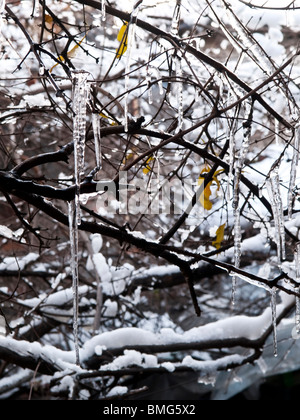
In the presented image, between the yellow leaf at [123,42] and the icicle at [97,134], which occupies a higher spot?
the yellow leaf at [123,42]

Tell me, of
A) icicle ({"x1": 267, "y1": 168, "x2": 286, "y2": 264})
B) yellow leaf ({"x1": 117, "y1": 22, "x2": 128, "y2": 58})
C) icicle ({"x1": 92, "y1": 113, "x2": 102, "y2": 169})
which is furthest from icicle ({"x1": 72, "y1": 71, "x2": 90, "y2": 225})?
→ icicle ({"x1": 267, "y1": 168, "x2": 286, "y2": 264})

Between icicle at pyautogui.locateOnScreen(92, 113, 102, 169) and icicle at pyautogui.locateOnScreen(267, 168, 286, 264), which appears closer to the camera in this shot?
icicle at pyautogui.locateOnScreen(92, 113, 102, 169)

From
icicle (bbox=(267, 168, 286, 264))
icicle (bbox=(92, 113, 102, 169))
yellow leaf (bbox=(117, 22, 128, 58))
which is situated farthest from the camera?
icicle (bbox=(267, 168, 286, 264))

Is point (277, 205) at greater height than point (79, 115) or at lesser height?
lesser

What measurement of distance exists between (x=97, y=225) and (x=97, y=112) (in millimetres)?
442

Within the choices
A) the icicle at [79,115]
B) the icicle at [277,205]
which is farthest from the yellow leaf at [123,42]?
the icicle at [277,205]

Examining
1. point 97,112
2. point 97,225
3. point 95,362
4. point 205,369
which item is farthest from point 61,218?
point 205,369

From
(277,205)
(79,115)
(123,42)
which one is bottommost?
(277,205)

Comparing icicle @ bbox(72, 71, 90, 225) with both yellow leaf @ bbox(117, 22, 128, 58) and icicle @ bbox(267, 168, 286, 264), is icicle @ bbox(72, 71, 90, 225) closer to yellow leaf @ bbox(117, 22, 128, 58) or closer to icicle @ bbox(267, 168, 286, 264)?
yellow leaf @ bbox(117, 22, 128, 58)

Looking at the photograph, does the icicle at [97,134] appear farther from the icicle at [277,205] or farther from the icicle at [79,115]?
the icicle at [277,205]

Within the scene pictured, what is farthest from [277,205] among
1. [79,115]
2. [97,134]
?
[79,115]

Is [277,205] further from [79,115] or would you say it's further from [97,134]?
[79,115]
